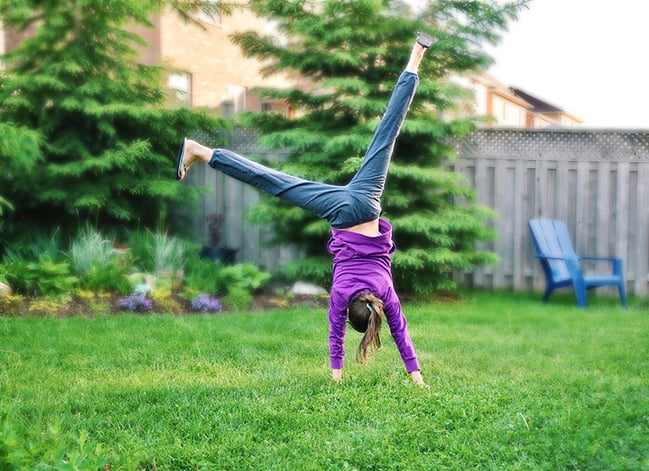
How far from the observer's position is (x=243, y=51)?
799 cm

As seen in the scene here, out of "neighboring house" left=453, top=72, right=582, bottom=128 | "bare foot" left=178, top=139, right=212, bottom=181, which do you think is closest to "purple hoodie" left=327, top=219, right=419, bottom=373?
"bare foot" left=178, top=139, right=212, bottom=181

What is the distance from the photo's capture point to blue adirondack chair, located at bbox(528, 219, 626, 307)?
7.49 m

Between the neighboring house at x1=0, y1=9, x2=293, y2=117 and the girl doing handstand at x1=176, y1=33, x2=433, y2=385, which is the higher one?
the neighboring house at x1=0, y1=9, x2=293, y2=117

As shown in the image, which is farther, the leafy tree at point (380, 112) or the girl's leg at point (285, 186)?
the leafy tree at point (380, 112)

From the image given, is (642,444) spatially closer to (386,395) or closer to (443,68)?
(386,395)

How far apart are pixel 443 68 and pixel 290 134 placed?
1897mm

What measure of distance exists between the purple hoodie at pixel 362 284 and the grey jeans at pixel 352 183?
0.45 ft

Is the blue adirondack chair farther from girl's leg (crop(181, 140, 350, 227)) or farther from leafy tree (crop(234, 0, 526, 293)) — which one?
girl's leg (crop(181, 140, 350, 227))

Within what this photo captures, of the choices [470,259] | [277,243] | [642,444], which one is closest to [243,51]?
[277,243]

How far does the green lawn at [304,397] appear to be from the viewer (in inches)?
126

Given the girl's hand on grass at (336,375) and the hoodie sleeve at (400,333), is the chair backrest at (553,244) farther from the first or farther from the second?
the girl's hand on grass at (336,375)

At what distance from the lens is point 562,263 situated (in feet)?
26.1

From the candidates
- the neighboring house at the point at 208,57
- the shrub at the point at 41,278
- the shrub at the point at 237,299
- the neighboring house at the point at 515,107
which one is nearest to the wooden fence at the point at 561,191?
the shrub at the point at 237,299

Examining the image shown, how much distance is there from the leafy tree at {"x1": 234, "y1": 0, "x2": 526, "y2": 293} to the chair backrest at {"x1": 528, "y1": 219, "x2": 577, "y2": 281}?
580mm
